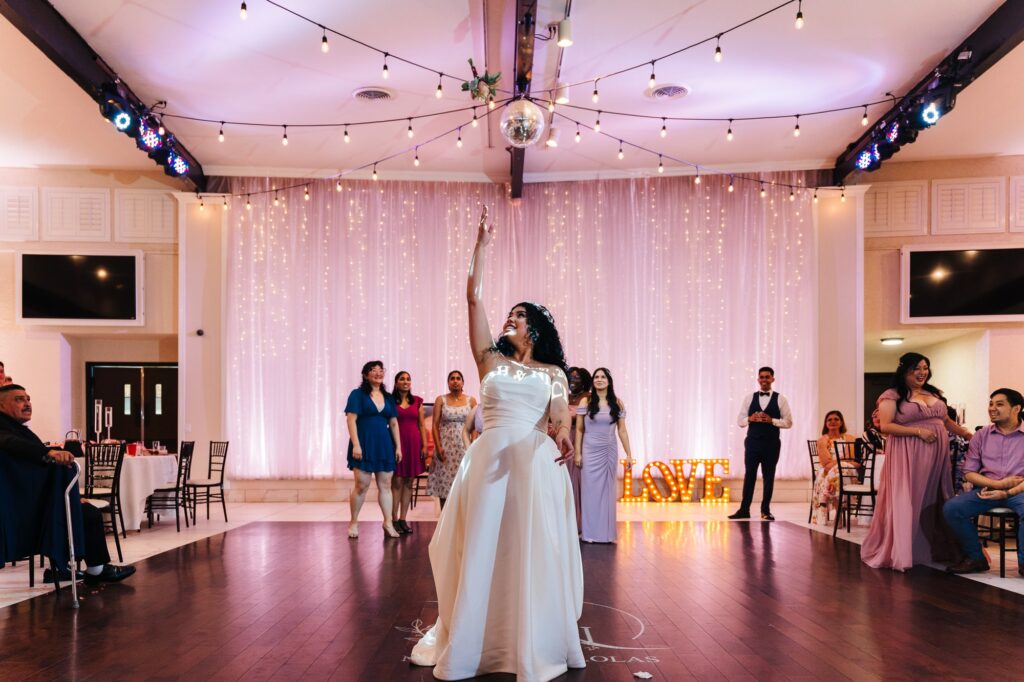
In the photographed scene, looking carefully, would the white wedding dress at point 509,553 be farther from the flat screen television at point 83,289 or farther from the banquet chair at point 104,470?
the flat screen television at point 83,289

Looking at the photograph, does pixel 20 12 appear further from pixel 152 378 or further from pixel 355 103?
pixel 152 378

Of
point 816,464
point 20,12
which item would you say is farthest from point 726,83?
point 20,12

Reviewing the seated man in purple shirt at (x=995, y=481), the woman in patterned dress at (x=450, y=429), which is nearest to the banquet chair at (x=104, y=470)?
the woman in patterned dress at (x=450, y=429)

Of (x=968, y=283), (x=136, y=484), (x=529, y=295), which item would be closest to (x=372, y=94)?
(x=529, y=295)

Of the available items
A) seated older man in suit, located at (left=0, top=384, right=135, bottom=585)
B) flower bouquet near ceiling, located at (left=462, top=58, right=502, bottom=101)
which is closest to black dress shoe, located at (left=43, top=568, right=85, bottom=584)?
seated older man in suit, located at (left=0, top=384, right=135, bottom=585)

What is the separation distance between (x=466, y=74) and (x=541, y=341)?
5.23 metres

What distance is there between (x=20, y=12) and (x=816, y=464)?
8.78 metres

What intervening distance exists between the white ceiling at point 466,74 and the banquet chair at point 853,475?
3.71 metres

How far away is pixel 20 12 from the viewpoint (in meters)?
6.44

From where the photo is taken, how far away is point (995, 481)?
18.6ft

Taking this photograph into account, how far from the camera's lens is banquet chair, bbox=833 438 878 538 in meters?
7.36

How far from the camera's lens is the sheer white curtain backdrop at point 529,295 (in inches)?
416

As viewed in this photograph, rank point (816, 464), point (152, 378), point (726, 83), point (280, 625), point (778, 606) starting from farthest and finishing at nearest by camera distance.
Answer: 1. point (152, 378)
2. point (816, 464)
3. point (726, 83)
4. point (778, 606)
5. point (280, 625)

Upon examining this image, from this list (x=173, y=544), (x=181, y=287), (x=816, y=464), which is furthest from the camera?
(x=181, y=287)
